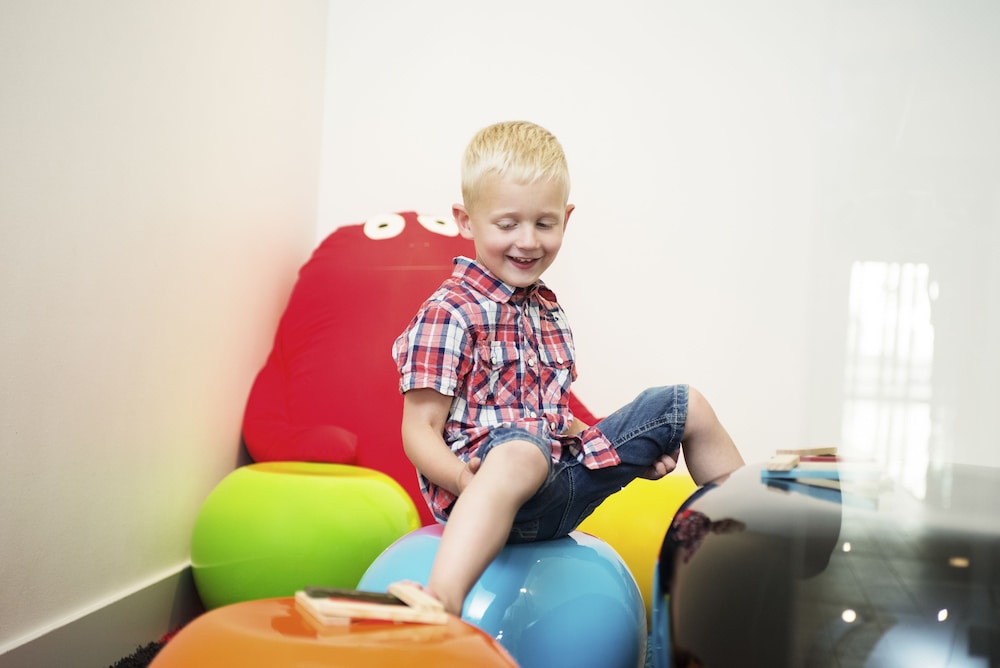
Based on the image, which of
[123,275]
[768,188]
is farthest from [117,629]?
[768,188]

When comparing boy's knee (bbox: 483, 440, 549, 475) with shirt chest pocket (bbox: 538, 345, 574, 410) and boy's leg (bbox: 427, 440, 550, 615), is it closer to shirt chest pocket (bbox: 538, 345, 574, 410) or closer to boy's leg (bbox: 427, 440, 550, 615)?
boy's leg (bbox: 427, 440, 550, 615)

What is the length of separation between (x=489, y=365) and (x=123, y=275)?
589 mm

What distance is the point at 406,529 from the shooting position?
1.52m

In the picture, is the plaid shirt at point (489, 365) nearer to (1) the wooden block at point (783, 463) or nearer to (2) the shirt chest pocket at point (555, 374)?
(2) the shirt chest pocket at point (555, 374)

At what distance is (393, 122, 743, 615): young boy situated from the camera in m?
1.18

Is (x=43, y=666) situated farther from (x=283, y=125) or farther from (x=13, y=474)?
(x=283, y=125)

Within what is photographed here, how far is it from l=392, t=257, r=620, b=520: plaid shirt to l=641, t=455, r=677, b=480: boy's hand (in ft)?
0.28

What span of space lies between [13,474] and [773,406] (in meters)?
1.65

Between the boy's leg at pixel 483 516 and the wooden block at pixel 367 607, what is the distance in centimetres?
9

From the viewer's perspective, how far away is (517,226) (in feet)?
4.21

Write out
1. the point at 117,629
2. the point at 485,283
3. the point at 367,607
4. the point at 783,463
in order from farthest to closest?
the point at 117,629 → the point at 485,283 → the point at 783,463 → the point at 367,607

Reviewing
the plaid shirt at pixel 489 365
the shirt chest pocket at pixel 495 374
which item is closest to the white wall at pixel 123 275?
the plaid shirt at pixel 489 365

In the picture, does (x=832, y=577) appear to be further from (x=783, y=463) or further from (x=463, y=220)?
(x=463, y=220)

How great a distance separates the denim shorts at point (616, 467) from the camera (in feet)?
3.80
